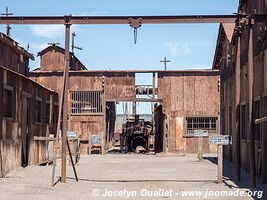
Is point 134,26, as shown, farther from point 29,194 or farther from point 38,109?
point 38,109

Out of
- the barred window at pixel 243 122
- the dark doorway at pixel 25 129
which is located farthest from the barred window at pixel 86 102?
the barred window at pixel 243 122

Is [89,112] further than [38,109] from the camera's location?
Yes

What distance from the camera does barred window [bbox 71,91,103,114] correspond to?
32906mm

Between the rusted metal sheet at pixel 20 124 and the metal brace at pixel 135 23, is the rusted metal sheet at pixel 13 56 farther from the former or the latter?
the metal brace at pixel 135 23

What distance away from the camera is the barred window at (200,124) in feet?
107

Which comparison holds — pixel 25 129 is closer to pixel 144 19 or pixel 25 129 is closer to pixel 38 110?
pixel 38 110

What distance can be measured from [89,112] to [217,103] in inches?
343

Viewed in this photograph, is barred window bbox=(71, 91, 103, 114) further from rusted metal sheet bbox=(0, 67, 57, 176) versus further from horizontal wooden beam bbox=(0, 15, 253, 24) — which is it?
horizontal wooden beam bbox=(0, 15, 253, 24)

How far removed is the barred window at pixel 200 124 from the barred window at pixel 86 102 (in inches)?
241

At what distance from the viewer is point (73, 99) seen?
33031 mm

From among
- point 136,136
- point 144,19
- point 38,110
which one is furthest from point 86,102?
point 144,19

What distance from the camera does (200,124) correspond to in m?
32.7

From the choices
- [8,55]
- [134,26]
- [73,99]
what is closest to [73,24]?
[134,26]

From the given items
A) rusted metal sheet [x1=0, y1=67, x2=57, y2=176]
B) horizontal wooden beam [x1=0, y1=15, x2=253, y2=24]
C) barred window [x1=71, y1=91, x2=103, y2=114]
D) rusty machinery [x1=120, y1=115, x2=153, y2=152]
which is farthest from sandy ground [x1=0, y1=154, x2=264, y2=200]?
rusty machinery [x1=120, y1=115, x2=153, y2=152]
